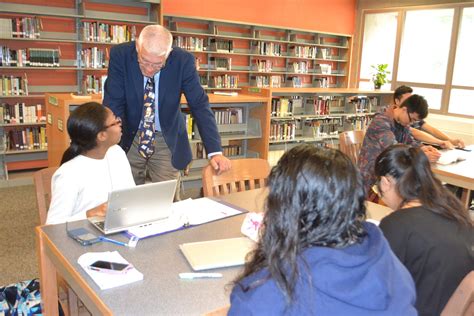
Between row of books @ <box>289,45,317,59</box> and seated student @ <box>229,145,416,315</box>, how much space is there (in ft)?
24.5

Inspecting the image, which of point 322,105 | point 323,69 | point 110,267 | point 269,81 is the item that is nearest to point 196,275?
point 110,267

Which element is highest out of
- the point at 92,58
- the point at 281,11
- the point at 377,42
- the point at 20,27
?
the point at 281,11

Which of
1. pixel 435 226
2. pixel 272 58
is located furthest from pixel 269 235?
pixel 272 58

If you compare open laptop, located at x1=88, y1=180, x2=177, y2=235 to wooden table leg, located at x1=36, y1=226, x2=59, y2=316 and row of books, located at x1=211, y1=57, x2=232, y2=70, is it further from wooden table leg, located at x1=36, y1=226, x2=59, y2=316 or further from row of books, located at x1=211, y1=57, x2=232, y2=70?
row of books, located at x1=211, y1=57, x2=232, y2=70

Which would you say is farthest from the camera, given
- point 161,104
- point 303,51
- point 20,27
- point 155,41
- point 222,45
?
point 303,51

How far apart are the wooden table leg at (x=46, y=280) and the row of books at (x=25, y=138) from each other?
13.3 feet

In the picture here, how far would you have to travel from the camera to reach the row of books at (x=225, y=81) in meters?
7.05

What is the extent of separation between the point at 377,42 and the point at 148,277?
8.23 metres

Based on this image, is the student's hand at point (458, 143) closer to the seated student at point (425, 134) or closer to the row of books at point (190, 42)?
the seated student at point (425, 134)

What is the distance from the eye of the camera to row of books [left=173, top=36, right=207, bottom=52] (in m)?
6.59

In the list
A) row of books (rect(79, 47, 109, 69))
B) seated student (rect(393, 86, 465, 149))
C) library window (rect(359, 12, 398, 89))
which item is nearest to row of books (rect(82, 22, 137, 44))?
row of books (rect(79, 47, 109, 69))

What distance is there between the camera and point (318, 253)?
79 centimetres

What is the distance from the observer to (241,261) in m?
1.36

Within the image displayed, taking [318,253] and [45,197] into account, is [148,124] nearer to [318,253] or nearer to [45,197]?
[45,197]
